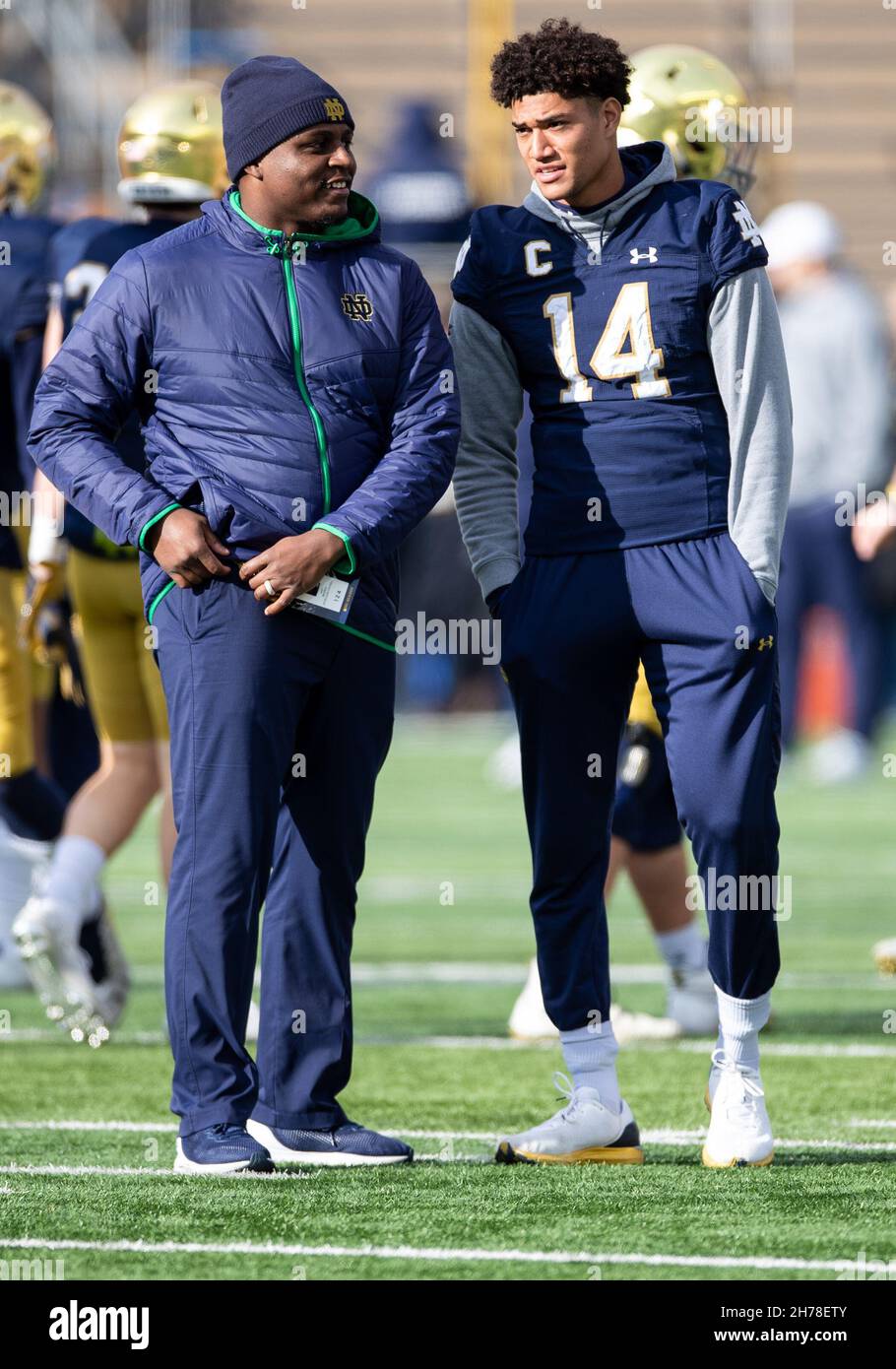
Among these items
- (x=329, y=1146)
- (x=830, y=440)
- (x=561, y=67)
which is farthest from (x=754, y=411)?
(x=830, y=440)

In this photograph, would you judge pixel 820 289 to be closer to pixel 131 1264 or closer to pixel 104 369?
pixel 104 369

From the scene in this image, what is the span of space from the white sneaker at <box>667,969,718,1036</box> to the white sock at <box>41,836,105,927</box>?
1.53 metres

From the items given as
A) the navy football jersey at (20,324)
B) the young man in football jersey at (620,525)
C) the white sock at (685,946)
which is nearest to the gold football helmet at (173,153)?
the navy football jersey at (20,324)

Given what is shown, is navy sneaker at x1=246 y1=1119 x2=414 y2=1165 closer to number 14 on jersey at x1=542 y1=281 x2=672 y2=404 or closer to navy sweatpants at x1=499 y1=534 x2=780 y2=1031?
navy sweatpants at x1=499 y1=534 x2=780 y2=1031

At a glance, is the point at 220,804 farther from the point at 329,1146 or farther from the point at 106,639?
the point at 106,639

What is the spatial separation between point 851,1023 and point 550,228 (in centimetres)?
288

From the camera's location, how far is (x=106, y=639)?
637 cm

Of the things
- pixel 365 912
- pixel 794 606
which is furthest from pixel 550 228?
pixel 794 606

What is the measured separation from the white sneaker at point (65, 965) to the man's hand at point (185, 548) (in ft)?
6.37

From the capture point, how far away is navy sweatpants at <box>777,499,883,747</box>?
14.9 m

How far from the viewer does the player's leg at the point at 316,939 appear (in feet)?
15.3

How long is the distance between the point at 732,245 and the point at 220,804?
4.47 ft

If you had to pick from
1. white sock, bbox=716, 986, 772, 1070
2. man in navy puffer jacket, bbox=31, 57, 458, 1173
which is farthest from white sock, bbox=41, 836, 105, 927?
white sock, bbox=716, 986, 772, 1070

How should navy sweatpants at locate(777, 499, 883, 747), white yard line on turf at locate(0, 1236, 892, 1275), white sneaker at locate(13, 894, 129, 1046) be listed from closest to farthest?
white yard line on turf at locate(0, 1236, 892, 1275), white sneaker at locate(13, 894, 129, 1046), navy sweatpants at locate(777, 499, 883, 747)
